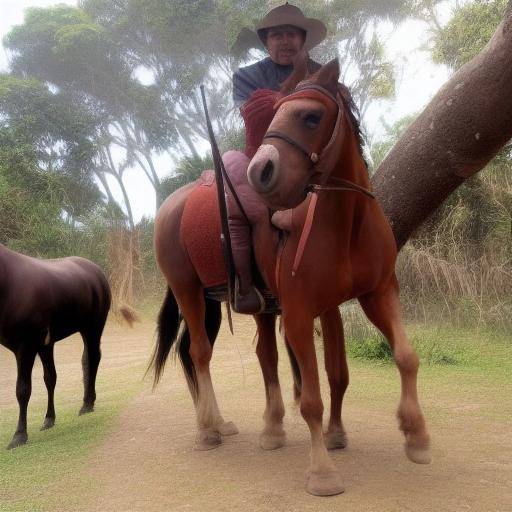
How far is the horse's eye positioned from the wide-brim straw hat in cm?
80

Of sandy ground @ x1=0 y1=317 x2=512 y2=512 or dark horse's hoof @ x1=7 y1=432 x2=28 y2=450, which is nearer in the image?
sandy ground @ x1=0 y1=317 x2=512 y2=512

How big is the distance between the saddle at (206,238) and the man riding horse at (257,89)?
9.0 inches

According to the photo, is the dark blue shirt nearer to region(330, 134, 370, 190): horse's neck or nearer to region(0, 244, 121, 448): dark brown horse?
region(330, 134, 370, 190): horse's neck

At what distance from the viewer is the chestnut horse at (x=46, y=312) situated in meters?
4.12

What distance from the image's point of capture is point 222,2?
20562mm

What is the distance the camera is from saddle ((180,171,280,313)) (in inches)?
135

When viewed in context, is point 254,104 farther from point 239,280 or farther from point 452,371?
point 452,371

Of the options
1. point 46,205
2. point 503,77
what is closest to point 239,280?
point 503,77

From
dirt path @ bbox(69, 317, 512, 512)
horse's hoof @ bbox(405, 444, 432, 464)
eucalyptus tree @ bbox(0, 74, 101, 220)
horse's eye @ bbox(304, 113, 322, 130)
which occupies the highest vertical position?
eucalyptus tree @ bbox(0, 74, 101, 220)

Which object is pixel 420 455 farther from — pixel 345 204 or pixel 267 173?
pixel 267 173

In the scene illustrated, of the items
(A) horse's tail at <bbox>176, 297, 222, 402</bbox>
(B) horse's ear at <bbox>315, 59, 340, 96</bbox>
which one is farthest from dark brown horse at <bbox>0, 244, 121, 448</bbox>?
(B) horse's ear at <bbox>315, 59, 340, 96</bbox>

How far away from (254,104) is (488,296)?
5.29 metres

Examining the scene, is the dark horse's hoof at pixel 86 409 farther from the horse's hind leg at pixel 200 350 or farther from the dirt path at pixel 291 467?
the horse's hind leg at pixel 200 350

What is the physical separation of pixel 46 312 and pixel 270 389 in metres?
1.95
